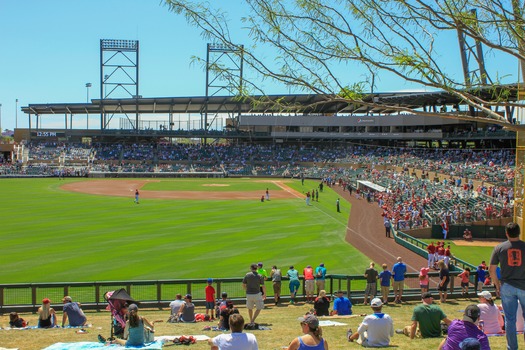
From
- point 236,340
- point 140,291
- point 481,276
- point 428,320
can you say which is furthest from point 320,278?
point 236,340

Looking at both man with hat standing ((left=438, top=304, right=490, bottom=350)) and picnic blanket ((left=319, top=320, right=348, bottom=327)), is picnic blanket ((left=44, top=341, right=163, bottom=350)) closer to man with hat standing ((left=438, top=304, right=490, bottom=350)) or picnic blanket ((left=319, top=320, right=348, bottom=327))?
picnic blanket ((left=319, top=320, right=348, bottom=327))

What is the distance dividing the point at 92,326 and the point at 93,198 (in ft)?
121

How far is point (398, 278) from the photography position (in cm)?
1672

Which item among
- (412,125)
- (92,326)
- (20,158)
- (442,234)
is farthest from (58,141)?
(92,326)

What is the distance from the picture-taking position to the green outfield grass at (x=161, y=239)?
2148cm

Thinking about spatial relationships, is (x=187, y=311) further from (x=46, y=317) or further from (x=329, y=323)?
(x=329, y=323)

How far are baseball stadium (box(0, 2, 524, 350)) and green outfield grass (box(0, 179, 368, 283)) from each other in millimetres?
149

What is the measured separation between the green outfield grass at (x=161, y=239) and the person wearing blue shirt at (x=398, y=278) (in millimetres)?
4719

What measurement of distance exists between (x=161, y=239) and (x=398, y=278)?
48.2 ft

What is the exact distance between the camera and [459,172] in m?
51.6

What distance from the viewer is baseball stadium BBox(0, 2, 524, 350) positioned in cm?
1315

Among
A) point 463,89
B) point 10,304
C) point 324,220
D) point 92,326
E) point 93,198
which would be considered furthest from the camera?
point 93,198

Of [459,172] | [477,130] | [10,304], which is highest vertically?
[477,130]

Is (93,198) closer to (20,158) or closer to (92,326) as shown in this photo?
(92,326)
